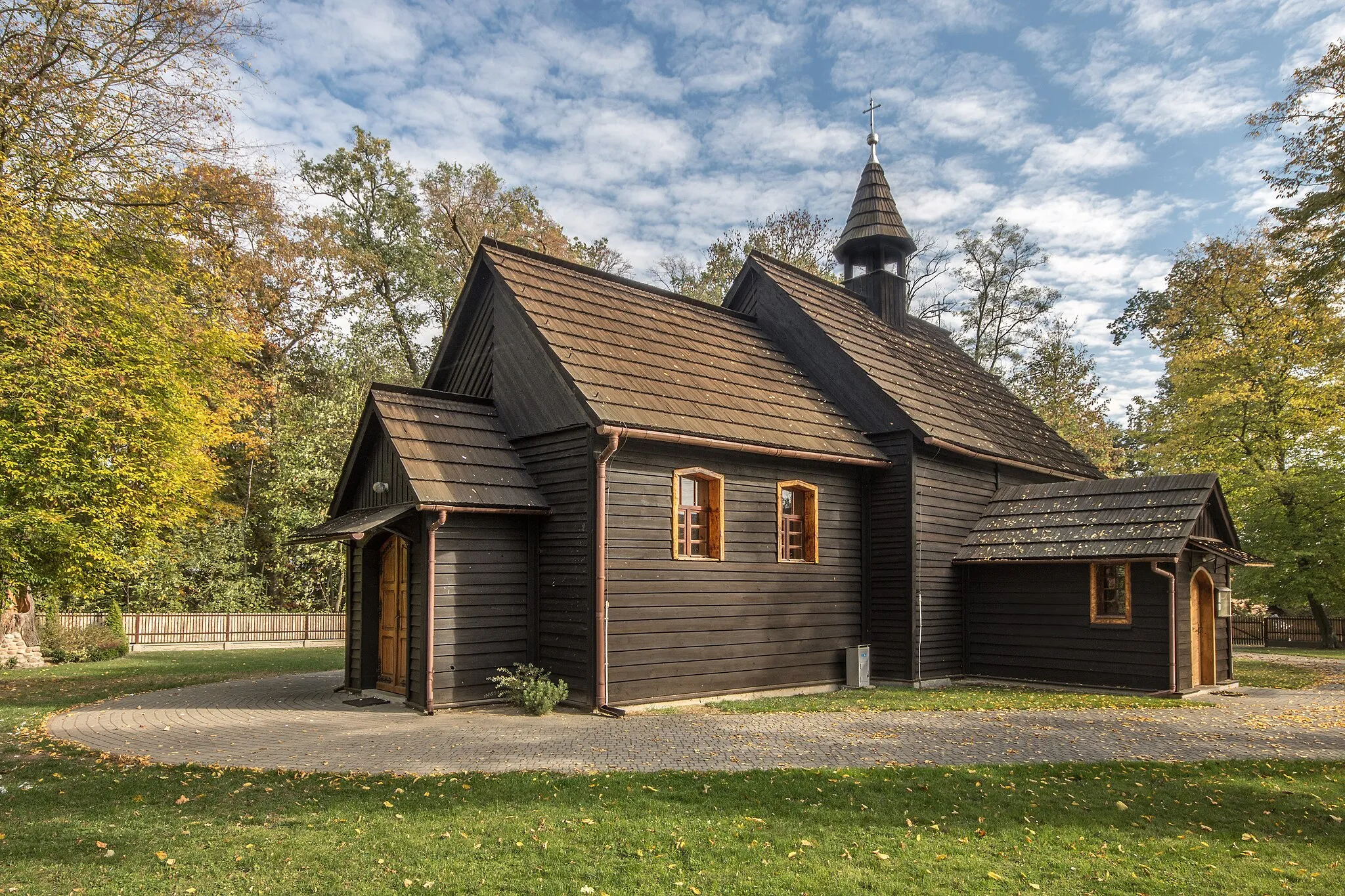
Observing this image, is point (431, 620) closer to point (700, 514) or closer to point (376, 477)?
point (376, 477)

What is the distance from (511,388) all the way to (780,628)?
6080 millimetres

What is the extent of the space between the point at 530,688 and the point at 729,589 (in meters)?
3.60

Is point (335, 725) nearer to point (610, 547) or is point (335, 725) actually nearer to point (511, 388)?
point (610, 547)

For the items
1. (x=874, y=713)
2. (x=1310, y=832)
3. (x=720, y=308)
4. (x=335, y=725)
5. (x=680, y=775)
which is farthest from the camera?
(x=720, y=308)

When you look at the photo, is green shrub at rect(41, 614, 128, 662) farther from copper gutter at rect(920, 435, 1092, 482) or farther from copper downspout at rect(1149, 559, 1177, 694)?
copper downspout at rect(1149, 559, 1177, 694)

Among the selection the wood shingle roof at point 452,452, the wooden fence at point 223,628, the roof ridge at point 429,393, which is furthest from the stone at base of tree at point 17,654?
the wood shingle roof at point 452,452

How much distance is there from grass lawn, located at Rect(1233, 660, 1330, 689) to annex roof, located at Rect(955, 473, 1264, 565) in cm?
273

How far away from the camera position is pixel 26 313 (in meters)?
14.4

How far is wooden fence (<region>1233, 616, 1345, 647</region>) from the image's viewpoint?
31.4 meters

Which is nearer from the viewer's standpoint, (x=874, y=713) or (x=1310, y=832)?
(x=1310, y=832)

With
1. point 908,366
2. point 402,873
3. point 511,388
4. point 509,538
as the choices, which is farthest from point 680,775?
point 908,366

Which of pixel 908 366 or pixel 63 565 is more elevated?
pixel 908 366

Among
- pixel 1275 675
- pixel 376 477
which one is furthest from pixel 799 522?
pixel 1275 675

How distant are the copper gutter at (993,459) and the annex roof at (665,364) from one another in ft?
3.52
